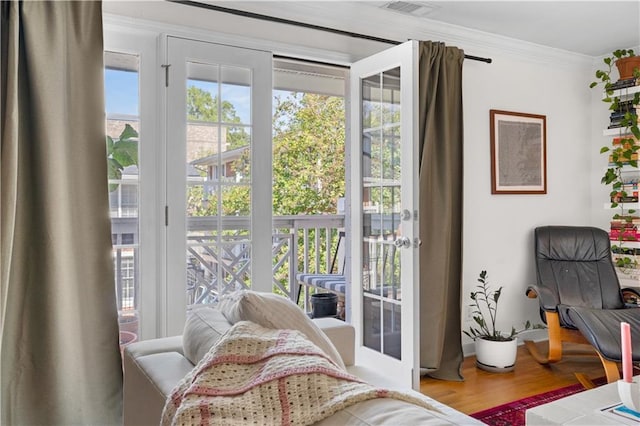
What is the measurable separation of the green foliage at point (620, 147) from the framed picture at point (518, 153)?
0.50m

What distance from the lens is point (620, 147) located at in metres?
4.25

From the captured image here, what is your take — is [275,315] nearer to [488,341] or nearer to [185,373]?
[185,373]

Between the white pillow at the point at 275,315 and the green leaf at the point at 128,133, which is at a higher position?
the green leaf at the point at 128,133

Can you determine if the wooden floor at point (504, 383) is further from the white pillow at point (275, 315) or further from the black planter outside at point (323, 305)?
the white pillow at point (275, 315)

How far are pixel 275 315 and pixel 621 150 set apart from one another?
379cm

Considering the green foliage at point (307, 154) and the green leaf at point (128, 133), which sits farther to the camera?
the green foliage at point (307, 154)

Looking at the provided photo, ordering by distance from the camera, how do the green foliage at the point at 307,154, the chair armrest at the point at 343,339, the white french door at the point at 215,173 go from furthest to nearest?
the green foliage at the point at 307,154 → the white french door at the point at 215,173 → the chair armrest at the point at 343,339

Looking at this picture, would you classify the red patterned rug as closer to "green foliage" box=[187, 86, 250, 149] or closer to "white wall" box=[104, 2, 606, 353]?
"white wall" box=[104, 2, 606, 353]

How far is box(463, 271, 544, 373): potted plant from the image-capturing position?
3529 millimetres

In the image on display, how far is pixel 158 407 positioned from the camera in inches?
57.8

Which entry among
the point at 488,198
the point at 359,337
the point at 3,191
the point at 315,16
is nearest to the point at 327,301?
the point at 359,337

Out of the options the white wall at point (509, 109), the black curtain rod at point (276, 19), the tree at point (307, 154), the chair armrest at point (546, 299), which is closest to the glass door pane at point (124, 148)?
the black curtain rod at point (276, 19)

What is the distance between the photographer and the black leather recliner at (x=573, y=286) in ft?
11.1

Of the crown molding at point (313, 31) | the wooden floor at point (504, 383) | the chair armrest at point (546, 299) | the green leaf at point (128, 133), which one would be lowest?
the wooden floor at point (504, 383)
